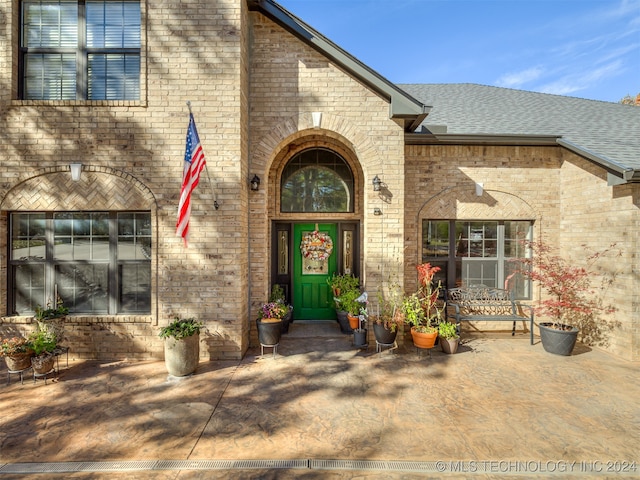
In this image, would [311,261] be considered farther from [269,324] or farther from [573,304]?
[573,304]

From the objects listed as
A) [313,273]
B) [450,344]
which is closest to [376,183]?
[313,273]

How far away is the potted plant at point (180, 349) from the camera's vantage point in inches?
183

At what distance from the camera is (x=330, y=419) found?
3.61m

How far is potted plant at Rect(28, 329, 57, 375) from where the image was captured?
14.8 ft

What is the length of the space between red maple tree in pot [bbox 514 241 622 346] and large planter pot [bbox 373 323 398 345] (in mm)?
3076

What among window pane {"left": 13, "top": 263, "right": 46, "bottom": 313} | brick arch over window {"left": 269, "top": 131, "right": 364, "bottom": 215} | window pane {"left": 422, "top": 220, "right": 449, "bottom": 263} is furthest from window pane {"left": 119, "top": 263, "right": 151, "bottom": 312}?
window pane {"left": 422, "top": 220, "right": 449, "bottom": 263}

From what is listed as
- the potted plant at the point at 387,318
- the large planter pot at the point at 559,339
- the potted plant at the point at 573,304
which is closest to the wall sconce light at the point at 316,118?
the potted plant at the point at 387,318

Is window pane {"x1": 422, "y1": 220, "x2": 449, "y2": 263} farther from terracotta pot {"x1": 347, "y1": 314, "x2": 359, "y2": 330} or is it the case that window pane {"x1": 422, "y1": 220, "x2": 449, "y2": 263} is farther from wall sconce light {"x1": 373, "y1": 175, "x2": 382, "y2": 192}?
terracotta pot {"x1": 347, "y1": 314, "x2": 359, "y2": 330}

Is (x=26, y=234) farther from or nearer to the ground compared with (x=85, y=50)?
nearer to the ground

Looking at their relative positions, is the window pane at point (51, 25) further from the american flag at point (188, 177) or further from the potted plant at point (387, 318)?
the potted plant at point (387, 318)

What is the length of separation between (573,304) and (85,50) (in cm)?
1049

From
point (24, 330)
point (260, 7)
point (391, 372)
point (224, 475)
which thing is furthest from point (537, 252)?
point (24, 330)

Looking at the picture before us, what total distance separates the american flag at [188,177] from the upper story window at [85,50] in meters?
1.82

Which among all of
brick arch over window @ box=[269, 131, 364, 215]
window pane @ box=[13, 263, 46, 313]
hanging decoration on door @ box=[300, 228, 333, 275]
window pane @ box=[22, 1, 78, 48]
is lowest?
window pane @ box=[13, 263, 46, 313]
